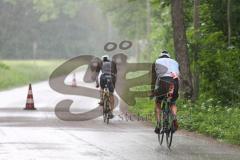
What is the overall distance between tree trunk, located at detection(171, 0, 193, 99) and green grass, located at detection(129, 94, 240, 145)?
0.60m

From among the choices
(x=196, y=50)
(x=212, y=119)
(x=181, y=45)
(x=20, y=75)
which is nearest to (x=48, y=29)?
(x=20, y=75)

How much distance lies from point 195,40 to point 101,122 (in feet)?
18.1

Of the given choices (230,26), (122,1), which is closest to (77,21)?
(122,1)

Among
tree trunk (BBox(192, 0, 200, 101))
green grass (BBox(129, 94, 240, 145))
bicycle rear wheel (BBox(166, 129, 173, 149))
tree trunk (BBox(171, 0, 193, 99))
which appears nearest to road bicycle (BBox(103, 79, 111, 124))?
green grass (BBox(129, 94, 240, 145))

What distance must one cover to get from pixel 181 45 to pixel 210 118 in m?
5.73

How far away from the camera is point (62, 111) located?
83.6ft

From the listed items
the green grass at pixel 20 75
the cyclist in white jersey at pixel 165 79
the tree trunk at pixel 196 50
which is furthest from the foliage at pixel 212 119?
the green grass at pixel 20 75

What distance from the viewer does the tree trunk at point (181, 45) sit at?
2381cm

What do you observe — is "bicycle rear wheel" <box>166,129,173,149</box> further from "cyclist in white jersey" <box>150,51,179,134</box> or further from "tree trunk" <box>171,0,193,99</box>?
"tree trunk" <box>171,0,193,99</box>

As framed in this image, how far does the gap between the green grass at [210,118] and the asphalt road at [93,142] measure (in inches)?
15.9

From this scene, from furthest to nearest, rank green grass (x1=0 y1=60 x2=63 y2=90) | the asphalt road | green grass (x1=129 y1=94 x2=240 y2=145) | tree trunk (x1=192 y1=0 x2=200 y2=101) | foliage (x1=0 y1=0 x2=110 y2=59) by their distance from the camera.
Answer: foliage (x1=0 y1=0 x2=110 y2=59), green grass (x1=0 y1=60 x2=63 y2=90), tree trunk (x1=192 y1=0 x2=200 y2=101), green grass (x1=129 y1=94 x2=240 y2=145), the asphalt road

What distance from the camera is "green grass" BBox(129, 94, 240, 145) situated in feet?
54.3

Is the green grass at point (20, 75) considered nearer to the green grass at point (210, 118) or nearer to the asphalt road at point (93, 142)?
the green grass at point (210, 118)

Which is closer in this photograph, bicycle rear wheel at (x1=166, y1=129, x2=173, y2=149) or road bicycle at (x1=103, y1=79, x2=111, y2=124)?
bicycle rear wheel at (x1=166, y1=129, x2=173, y2=149)
